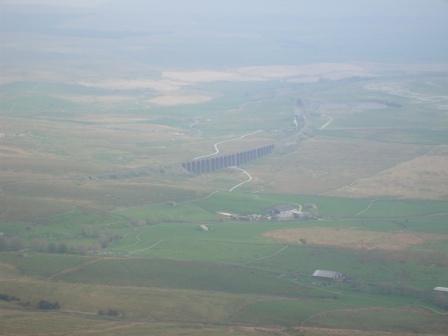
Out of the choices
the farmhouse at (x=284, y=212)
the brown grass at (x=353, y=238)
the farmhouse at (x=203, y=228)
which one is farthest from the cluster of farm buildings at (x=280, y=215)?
the brown grass at (x=353, y=238)

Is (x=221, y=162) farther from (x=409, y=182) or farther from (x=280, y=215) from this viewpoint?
(x=280, y=215)

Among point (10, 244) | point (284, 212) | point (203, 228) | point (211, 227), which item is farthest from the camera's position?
point (284, 212)

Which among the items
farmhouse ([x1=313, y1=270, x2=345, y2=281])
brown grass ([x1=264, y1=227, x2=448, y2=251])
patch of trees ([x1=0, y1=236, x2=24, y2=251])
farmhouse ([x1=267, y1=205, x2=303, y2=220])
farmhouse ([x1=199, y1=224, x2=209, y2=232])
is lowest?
farmhouse ([x1=313, y1=270, x2=345, y2=281])

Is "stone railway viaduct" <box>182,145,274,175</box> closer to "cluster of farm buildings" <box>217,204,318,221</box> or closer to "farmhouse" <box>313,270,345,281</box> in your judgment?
"cluster of farm buildings" <box>217,204,318,221</box>

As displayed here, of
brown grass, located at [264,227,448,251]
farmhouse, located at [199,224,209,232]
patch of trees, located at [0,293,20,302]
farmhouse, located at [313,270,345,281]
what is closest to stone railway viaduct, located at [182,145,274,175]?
farmhouse, located at [199,224,209,232]

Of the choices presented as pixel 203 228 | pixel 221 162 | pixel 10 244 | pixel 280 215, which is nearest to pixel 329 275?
pixel 203 228

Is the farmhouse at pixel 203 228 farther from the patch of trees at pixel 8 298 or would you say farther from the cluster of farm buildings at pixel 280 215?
the patch of trees at pixel 8 298

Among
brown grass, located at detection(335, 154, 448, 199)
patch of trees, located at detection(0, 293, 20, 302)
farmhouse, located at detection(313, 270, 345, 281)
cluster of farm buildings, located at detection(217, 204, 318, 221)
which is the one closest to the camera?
patch of trees, located at detection(0, 293, 20, 302)

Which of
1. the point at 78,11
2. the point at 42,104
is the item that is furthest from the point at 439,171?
the point at 78,11
